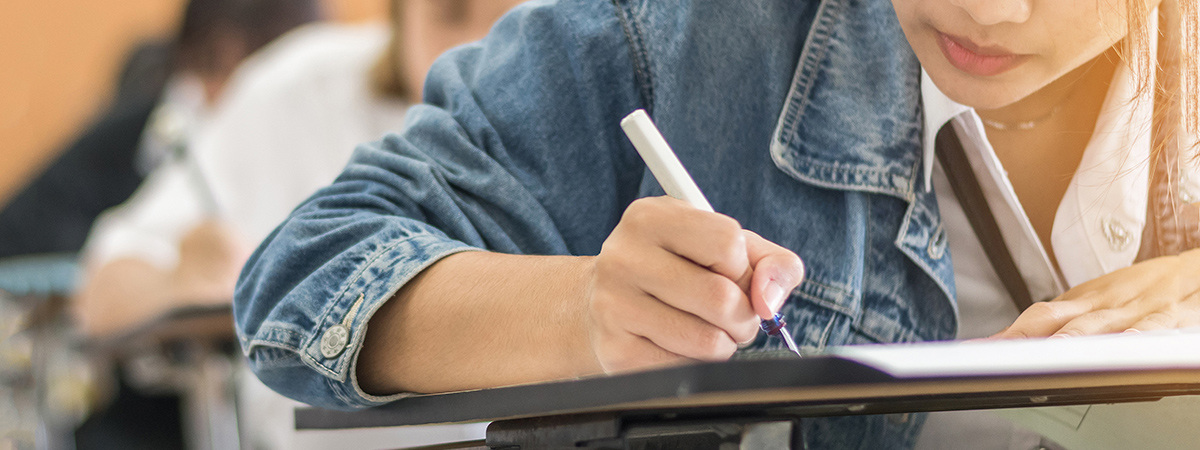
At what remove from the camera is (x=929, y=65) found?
1.63 feet

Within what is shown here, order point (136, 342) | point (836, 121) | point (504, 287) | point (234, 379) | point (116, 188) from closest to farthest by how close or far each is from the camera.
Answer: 1. point (504, 287)
2. point (836, 121)
3. point (136, 342)
4. point (234, 379)
5. point (116, 188)

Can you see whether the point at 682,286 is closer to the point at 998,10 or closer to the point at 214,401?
the point at 998,10

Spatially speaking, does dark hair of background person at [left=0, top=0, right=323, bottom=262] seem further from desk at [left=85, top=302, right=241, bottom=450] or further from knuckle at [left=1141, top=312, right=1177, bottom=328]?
knuckle at [left=1141, top=312, right=1177, bottom=328]

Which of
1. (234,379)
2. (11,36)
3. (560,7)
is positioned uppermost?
(560,7)

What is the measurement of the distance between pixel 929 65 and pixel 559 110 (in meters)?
0.21

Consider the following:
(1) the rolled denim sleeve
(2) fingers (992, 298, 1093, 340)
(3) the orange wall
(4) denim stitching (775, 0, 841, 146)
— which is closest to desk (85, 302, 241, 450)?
(1) the rolled denim sleeve

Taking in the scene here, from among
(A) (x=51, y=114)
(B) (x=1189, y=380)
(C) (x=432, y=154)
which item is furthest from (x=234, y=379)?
(A) (x=51, y=114)

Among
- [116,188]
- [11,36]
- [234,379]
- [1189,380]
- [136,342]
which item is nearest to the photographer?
[1189,380]

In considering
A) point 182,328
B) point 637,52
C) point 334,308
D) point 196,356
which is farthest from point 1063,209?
point 196,356

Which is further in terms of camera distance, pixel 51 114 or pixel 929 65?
pixel 51 114

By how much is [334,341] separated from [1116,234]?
1.42 ft

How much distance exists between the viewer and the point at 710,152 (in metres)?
0.54

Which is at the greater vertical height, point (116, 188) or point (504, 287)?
point (504, 287)

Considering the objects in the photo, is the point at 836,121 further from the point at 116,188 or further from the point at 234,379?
the point at 116,188
